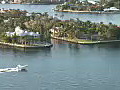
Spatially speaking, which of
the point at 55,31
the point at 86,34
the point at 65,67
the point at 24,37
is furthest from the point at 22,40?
the point at 65,67

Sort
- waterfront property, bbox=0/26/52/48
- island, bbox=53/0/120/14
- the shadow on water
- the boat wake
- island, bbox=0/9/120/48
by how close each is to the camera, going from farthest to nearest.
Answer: island, bbox=53/0/120/14
island, bbox=0/9/120/48
waterfront property, bbox=0/26/52/48
the shadow on water
the boat wake

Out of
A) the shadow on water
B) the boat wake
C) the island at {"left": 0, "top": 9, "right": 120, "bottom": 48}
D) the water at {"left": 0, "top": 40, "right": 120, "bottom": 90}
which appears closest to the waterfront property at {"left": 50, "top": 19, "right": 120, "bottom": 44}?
the island at {"left": 0, "top": 9, "right": 120, "bottom": 48}

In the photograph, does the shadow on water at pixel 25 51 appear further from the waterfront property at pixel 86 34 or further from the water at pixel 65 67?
the waterfront property at pixel 86 34

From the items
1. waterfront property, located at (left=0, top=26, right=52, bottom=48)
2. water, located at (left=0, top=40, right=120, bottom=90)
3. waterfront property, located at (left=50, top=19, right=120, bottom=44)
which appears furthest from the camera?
waterfront property, located at (left=50, top=19, right=120, bottom=44)

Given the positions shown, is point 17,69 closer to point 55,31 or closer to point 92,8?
point 55,31

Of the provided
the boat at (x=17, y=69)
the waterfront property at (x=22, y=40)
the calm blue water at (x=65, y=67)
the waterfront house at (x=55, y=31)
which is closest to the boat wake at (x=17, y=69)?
the boat at (x=17, y=69)

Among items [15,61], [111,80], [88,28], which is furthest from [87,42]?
[111,80]

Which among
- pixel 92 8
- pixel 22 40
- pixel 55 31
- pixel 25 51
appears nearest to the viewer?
pixel 25 51

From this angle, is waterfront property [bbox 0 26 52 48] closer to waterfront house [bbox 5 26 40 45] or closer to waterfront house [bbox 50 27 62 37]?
waterfront house [bbox 5 26 40 45]
